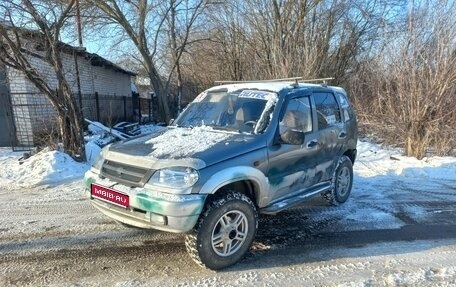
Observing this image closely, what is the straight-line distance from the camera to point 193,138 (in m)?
4.05

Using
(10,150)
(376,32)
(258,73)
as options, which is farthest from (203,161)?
(376,32)

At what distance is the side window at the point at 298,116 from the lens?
4.44m

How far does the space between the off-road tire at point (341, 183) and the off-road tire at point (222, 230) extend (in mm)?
2161

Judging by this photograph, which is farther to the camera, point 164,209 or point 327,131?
point 327,131

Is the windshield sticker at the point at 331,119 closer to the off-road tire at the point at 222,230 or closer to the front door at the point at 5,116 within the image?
the off-road tire at the point at 222,230

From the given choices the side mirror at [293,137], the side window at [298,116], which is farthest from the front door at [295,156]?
the side mirror at [293,137]

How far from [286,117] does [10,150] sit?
391 inches

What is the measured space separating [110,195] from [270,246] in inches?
75.5

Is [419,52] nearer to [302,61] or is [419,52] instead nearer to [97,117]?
[302,61]

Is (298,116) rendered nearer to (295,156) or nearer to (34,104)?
(295,156)

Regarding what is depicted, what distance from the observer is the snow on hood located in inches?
142

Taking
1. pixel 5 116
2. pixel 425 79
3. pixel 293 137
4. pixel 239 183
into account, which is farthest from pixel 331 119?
pixel 5 116

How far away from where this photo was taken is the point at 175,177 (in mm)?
3377

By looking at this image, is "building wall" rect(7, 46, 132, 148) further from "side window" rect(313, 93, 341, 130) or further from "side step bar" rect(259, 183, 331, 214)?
"side step bar" rect(259, 183, 331, 214)
